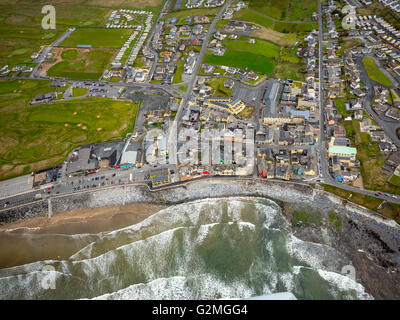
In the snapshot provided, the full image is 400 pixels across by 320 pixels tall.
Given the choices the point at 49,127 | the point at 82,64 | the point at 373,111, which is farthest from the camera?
the point at 82,64

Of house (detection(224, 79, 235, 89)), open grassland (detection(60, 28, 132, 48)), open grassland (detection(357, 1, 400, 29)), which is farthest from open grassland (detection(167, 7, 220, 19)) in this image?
open grassland (detection(357, 1, 400, 29))

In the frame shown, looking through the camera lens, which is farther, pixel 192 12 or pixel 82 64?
pixel 192 12

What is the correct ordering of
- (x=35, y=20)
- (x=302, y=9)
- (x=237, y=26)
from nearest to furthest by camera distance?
(x=237, y=26), (x=302, y=9), (x=35, y=20)

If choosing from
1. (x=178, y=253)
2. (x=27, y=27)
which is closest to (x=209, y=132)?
(x=178, y=253)

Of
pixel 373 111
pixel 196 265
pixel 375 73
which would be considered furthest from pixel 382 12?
pixel 196 265

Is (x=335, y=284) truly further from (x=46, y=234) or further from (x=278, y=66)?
(x=278, y=66)

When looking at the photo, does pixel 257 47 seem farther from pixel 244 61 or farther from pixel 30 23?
pixel 30 23

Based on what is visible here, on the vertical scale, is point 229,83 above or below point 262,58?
below

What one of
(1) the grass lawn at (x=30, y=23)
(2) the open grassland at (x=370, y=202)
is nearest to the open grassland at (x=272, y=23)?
(1) the grass lawn at (x=30, y=23)
